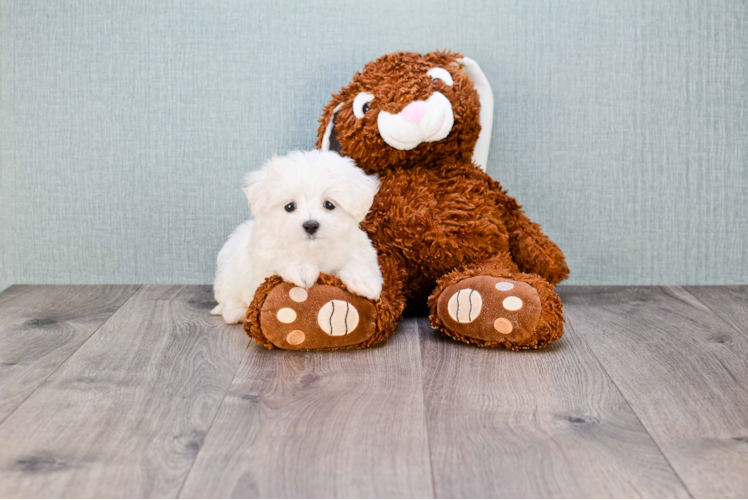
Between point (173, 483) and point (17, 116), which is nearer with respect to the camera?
point (173, 483)

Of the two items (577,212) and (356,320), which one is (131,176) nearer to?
(356,320)

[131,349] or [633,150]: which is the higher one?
[633,150]

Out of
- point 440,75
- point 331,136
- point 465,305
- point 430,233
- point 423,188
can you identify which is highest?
point 440,75

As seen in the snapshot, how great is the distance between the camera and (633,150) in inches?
75.5

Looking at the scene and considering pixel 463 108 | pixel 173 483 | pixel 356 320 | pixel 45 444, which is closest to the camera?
pixel 173 483

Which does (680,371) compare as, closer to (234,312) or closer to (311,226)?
(311,226)

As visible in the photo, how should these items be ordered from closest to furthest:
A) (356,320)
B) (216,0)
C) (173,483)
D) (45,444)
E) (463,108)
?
(173,483)
(45,444)
(356,320)
(463,108)
(216,0)

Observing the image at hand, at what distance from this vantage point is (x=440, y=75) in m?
1.61

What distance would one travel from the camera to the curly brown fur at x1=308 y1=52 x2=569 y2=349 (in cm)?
158

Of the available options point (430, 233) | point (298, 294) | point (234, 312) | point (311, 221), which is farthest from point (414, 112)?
point (234, 312)

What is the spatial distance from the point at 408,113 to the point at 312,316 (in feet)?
1.64

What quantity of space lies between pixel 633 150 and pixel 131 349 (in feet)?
4.62

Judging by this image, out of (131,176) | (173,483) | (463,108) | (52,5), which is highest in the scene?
(52,5)

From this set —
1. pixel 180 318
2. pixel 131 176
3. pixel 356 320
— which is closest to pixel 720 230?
pixel 356 320
